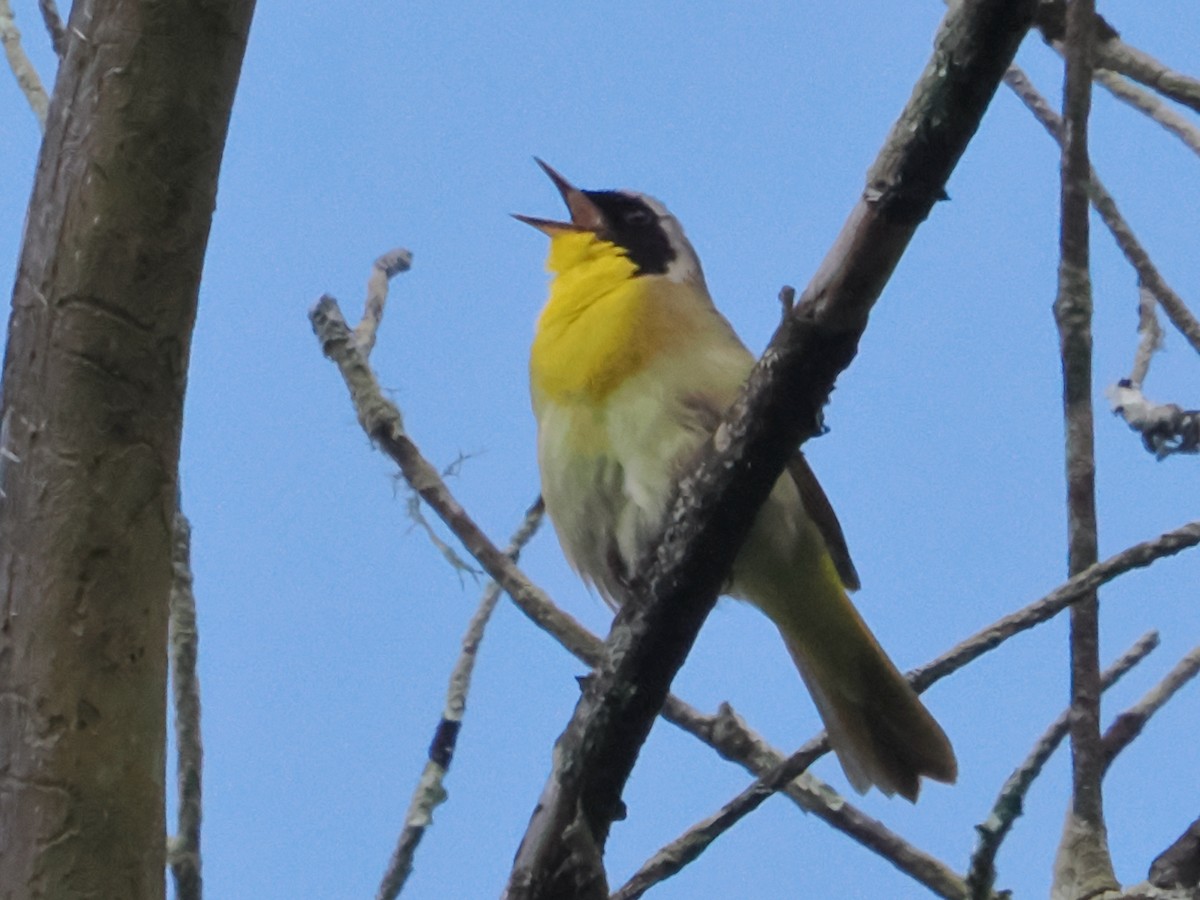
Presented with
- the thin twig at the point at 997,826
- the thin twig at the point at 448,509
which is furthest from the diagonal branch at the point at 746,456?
the thin twig at the point at 448,509

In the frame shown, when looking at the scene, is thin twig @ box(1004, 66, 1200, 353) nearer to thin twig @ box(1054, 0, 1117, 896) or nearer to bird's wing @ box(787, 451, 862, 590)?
thin twig @ box(1054, 0, 1117, 896)

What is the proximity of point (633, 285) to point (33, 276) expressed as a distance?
196cm

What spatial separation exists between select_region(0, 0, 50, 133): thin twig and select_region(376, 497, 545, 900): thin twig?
123cm

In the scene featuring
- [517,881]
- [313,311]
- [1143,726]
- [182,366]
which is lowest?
[517,881]

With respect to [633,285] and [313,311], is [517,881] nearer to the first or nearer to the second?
[313,311]

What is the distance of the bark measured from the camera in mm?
1796

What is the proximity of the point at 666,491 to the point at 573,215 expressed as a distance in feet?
4.44

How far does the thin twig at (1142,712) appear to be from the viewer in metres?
2.30

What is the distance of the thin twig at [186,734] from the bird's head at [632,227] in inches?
72.7

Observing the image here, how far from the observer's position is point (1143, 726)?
7.68ft

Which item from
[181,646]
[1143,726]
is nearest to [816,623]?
[1143,726]

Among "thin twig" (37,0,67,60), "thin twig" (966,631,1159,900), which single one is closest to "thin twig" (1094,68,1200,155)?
"thin twig" (966,631,1159,900)

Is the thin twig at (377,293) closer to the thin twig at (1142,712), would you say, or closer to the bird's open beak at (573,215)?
the bird's open beak at (573,215)

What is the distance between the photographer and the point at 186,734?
7.84 feet
